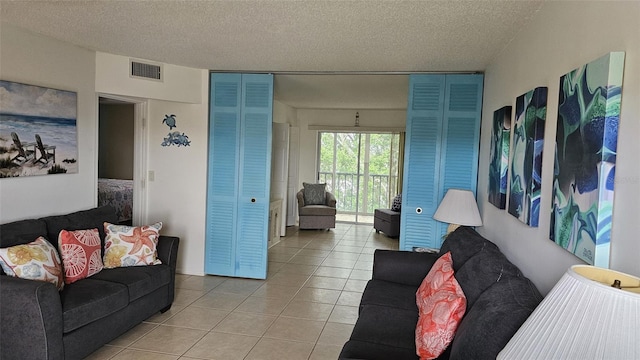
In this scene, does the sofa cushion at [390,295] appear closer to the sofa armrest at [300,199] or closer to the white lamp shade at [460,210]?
the white lamp shade at [460,210]

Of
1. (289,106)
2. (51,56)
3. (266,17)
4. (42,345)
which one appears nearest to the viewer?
(42,345)

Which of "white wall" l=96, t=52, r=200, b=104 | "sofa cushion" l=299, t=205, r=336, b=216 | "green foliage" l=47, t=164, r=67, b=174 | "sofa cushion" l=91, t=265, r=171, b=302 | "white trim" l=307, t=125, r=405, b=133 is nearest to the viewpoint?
"sofa cushion" l=91, t=265, r=171, b=302

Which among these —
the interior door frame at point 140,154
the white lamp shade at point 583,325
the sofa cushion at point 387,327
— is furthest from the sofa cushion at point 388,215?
the white lamp shade at point 583,325

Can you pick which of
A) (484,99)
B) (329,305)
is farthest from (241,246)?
(484,99)

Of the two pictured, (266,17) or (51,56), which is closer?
(266,17)

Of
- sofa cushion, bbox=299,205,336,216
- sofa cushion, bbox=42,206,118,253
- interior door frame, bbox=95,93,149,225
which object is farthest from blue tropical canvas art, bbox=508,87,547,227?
sofa cushion, bbox=299,205,336,216

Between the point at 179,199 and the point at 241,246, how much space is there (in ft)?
2.94

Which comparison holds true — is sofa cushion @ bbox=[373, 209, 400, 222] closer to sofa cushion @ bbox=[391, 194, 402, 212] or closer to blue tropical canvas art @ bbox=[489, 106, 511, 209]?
sofa cushion @ bbox=[391, 194, 402, 212]

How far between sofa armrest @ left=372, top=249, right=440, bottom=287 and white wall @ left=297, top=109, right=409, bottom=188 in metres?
5.27

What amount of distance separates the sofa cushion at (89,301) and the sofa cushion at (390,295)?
1712 millimetres

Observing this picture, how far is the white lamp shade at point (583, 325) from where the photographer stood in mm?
873

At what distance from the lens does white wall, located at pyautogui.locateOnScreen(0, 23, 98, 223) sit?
10.6ft

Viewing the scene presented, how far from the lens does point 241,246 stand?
4887mm

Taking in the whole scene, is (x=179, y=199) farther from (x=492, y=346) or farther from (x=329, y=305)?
(x=492, y=346)
